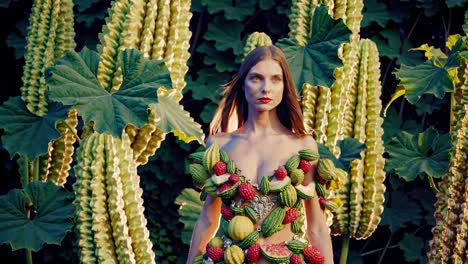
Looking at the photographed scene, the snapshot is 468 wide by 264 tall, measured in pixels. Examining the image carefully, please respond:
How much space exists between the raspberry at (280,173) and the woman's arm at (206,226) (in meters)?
0.26

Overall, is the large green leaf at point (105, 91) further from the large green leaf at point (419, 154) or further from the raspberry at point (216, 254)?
the large green leaf at point (419, 154)

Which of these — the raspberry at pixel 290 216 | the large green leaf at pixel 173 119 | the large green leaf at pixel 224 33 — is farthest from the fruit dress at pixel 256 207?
the large green leaf at pixel 224 33

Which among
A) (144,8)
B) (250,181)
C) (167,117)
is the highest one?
(144,8)

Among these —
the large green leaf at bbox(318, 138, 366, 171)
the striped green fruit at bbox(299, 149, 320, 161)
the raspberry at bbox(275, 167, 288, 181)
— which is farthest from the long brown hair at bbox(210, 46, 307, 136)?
the large green leaf at bbox(318, 138, 366, 171)

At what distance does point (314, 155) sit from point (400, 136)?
1624mm

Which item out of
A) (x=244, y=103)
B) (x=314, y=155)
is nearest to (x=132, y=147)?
(x=244, y=103)

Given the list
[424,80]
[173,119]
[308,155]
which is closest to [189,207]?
[173,119]

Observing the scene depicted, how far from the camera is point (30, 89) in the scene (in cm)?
445

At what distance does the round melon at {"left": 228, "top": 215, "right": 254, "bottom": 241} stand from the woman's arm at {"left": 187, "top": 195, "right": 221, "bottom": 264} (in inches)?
6.4

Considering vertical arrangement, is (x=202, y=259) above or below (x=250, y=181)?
below

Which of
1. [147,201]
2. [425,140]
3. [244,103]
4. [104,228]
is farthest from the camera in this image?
[147,201]

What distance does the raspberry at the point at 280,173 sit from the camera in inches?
126

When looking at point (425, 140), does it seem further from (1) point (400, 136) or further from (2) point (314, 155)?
(2) point (314, 155)

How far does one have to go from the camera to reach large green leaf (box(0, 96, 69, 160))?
426cm
